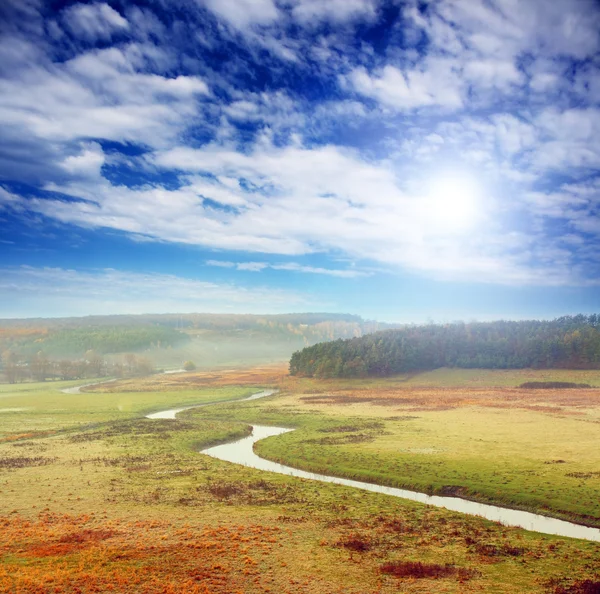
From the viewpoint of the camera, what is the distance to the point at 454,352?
154625 millimetres

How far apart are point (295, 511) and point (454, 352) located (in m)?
131

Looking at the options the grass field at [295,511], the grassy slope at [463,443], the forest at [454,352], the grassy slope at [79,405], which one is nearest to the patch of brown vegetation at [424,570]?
the grass field at [295,511]

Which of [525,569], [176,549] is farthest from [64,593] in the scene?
[525,569]

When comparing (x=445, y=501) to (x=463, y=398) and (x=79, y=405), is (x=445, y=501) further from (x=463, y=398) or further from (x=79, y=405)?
(x=79, y=405)

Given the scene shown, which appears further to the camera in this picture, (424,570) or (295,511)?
(295,511)

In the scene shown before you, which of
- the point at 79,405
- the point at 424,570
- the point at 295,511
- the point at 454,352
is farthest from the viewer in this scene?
the point at 454,352

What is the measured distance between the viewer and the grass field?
23.0 m

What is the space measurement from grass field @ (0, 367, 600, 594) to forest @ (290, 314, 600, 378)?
232 feet

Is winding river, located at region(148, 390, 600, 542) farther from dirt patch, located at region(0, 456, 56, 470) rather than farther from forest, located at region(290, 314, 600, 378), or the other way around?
forest, located at region(290, 314, 600, 378)

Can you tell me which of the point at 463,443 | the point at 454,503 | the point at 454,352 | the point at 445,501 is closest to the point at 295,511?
the point at 445,501

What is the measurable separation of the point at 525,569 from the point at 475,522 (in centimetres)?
773

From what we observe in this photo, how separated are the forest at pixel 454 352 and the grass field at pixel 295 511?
70.6 m

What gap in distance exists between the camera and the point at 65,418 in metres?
85.1

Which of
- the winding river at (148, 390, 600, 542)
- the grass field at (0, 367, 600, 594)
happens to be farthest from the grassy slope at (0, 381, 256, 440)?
the winding river at (148, 390, 600, 542)
